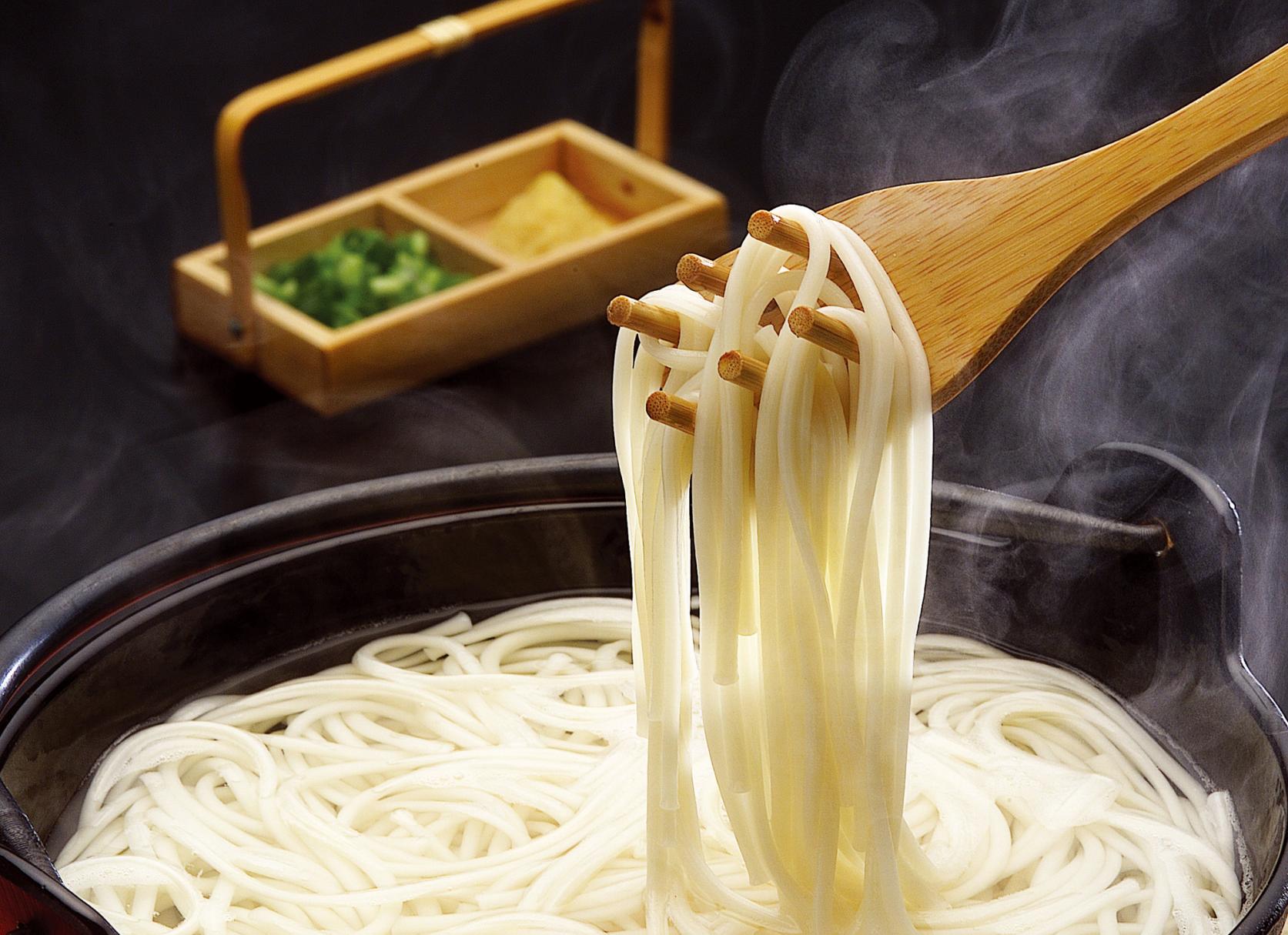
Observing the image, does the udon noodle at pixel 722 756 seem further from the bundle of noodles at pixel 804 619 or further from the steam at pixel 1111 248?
the steam at pixel 1111 248

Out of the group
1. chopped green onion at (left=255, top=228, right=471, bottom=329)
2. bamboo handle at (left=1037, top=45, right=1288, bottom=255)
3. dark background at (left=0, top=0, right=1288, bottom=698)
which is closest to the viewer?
bamboo handle at (left=1037, top=45, right=1288, bottom=255)

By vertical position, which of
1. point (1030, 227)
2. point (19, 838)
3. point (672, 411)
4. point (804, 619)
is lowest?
point (19, 838)

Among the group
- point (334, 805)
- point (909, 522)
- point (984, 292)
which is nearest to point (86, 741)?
point (334, 805)

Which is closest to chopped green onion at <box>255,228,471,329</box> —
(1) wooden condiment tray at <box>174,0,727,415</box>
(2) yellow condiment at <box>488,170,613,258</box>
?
(1) wooden condiment tray at <box>174,0,727,415</box>

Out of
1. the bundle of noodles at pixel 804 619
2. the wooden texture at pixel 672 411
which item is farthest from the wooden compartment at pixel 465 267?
the wooden texture at pixel 672 411

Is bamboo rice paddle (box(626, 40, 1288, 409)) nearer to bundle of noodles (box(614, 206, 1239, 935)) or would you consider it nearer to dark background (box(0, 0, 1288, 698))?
bundle of noodles (box(614, 206, 1239, 935))

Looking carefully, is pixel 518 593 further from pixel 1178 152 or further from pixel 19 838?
pixel 1178 152

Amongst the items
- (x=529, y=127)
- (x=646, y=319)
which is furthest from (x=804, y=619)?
(x=529, y=127)
